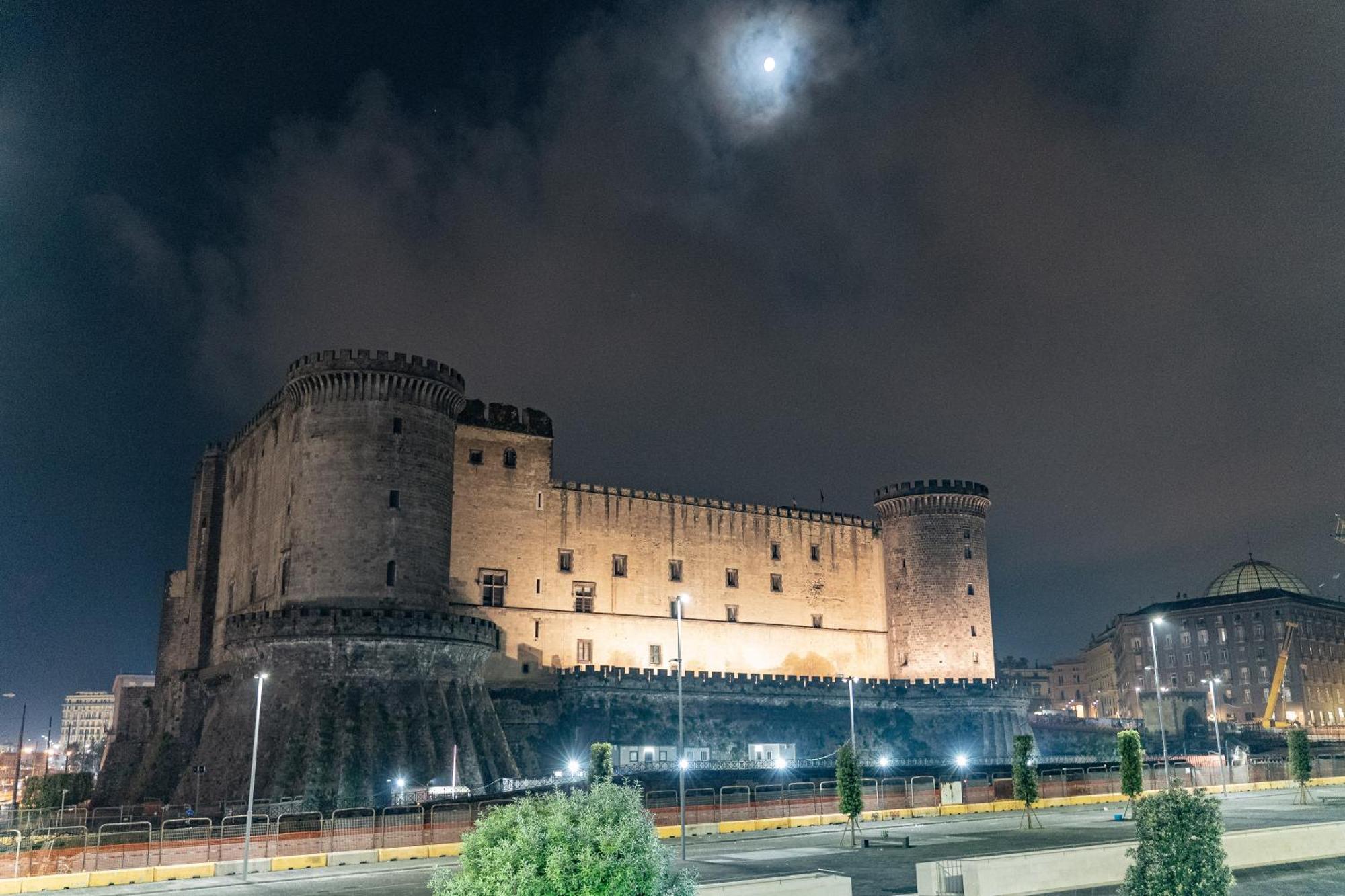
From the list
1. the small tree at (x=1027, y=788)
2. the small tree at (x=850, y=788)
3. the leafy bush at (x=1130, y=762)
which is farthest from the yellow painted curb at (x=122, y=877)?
the leafy bush at (x=1130, y=762)

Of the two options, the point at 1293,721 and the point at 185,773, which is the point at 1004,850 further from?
the point at 1293,721

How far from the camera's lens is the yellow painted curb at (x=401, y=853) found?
30578 millimetres

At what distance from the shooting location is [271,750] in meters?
41.1

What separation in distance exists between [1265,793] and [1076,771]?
823cm

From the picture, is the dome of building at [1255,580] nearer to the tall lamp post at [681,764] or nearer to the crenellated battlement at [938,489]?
the crenellated battlement at [938,489]

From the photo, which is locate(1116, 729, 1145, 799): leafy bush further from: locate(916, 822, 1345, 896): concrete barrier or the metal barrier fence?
locate(916, 822, 1345, 896): concrete barrier

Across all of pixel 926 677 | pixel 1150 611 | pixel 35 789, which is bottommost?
pixel 35 789

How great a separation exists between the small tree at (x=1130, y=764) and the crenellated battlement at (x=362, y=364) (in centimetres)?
3167

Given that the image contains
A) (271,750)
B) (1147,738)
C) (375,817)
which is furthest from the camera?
(1147,738)

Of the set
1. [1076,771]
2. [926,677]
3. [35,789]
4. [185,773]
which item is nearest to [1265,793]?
[1076,771]

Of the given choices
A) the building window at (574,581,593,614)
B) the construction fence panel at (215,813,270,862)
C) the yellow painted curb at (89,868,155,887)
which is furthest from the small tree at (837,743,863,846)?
the building window at (574,581,593,614)

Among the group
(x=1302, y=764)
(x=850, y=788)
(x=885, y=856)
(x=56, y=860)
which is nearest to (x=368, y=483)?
(x=56, y=860)

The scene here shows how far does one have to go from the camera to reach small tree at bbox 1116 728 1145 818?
39.4m

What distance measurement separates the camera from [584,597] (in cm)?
5919
